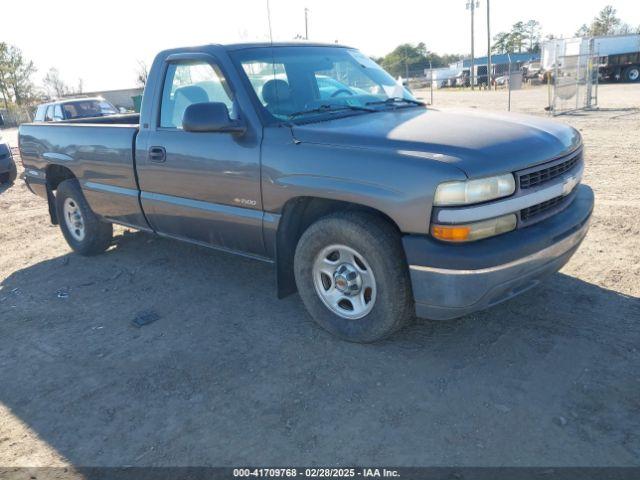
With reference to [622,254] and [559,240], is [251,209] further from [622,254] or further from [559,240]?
[622,254]

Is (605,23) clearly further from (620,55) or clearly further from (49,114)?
(49,114)

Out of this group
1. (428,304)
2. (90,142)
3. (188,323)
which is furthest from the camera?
(90,142)

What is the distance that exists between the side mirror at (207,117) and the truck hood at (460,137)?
0.49m

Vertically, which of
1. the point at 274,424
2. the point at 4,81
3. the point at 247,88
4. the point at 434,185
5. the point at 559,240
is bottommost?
the point at 274,424

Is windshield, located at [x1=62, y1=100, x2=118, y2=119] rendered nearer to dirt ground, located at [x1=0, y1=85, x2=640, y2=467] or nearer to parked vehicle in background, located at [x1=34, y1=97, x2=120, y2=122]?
parked vehicle in background, located at [x1=34, y1=97, x2=120, y2=122]

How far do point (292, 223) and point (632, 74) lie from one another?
39.7m

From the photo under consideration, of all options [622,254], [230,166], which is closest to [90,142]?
[230,166]

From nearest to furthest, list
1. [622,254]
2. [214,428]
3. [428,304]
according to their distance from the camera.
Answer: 1. [214,428]
2. [428,304]
3. [622,254]

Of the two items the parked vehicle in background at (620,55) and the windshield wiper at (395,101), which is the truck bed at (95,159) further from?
the parked vehicle in background at (620,55)

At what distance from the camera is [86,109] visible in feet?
Answer: 51.9

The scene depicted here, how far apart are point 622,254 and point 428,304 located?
2589mm

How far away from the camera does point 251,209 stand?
389 centimetres

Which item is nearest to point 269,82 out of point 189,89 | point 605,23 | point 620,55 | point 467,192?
point 189,89

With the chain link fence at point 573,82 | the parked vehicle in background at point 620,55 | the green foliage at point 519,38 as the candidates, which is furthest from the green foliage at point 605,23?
the chain link fence at point 573,82
